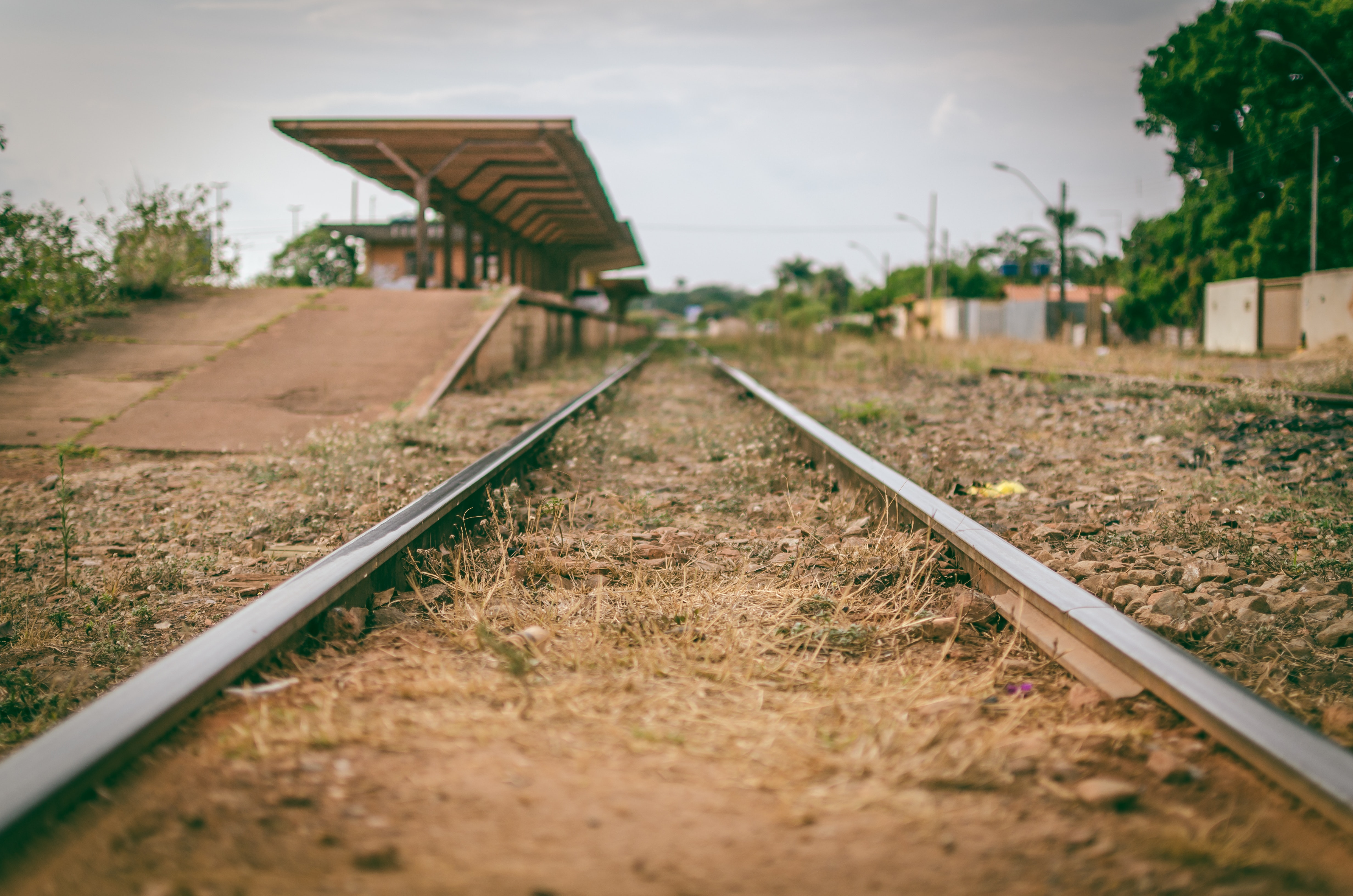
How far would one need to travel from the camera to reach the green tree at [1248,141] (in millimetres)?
26578

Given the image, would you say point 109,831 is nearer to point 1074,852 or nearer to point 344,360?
point 1074,852

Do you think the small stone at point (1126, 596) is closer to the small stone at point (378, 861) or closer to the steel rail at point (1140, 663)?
the steel rail at point (1140, 663)

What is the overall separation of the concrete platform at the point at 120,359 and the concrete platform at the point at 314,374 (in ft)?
0.76

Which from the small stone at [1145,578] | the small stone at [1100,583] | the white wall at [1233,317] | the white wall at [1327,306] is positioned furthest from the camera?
the white wall at [1233,317]

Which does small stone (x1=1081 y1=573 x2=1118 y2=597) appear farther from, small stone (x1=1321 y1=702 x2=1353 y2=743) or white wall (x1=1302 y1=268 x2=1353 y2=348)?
white wall (x1=1302 y1=268 x2=1353 y2=348)

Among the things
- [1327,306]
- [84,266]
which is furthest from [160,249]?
[1327,306]

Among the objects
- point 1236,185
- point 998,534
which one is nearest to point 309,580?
point 998,534

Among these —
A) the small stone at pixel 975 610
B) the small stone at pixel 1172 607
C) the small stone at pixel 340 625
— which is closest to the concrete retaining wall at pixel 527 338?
the small stone at pixel 340 625

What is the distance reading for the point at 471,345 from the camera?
998 centimetres

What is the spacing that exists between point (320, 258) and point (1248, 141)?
146ft

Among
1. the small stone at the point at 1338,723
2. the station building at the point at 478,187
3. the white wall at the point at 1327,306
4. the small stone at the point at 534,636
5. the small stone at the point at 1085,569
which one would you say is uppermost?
the station building at the point at 478,187

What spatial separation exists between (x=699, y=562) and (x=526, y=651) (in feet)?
3.49

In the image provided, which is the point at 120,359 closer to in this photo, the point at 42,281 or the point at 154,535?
the point at 42,281

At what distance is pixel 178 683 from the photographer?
5.35ft
